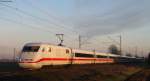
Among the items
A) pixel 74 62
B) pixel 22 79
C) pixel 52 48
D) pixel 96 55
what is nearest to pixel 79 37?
pixel 96 55

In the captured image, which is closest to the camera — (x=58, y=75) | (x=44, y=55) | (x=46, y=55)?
(x=58, y=75)

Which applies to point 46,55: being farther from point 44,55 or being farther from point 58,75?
point 58,75

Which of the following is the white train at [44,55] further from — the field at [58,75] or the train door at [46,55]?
the field at [58,75]

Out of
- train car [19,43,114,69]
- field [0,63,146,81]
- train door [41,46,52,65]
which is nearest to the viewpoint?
field [0,63,146,81]

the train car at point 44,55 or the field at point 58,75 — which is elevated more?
the train car at point 44,55

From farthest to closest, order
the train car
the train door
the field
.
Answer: the train door
the train car
the field

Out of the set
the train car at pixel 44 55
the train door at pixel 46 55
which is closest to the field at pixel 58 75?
the train car at pixel 44 55

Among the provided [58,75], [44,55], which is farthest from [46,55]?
[58,75]

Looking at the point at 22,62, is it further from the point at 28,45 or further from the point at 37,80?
the point at 37,80

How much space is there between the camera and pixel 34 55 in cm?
3581

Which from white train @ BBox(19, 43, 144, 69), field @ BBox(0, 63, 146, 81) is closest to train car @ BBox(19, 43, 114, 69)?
white train @ BBox(19, 43, 144, 69)

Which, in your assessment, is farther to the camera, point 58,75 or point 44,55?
point 44,55

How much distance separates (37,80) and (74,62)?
2677 cm

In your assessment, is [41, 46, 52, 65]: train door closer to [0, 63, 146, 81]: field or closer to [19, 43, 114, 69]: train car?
[19, 43, 114, 69]: train car
